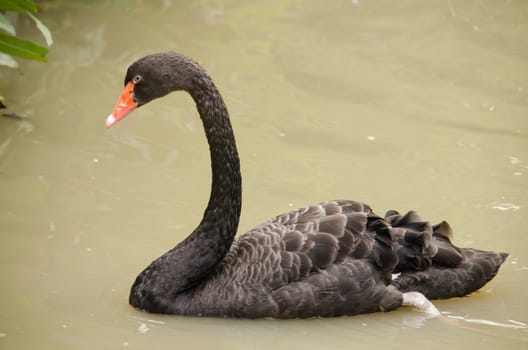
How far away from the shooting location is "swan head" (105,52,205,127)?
16.4 ft

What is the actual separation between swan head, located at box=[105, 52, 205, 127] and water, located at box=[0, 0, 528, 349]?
3.19 feet

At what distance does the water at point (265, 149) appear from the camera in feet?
16.1

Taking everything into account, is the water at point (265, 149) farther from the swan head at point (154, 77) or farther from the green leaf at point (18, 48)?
the green leaf at point (18, 48)

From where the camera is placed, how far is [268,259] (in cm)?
502

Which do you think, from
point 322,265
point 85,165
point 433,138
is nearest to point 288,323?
point 322,265

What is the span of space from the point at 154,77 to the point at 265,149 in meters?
2.11

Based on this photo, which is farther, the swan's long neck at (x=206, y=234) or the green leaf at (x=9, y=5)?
the swan's long neck at (x=206, y=234)

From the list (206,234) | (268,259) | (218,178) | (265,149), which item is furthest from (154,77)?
(265,149)

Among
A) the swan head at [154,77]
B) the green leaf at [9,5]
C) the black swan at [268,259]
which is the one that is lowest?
the black swan at [268,259]

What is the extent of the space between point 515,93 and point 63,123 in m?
3.76

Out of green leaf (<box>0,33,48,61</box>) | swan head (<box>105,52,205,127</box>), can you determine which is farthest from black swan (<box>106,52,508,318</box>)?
green leaf (<box>0,33,48,61</box>)

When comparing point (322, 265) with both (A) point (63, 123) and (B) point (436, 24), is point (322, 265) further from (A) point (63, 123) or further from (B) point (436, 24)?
(B) point (436, 24)

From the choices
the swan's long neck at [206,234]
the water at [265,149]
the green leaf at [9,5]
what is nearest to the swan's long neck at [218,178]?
the swan's long neck at [206,234]

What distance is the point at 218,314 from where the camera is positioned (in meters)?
4.96
